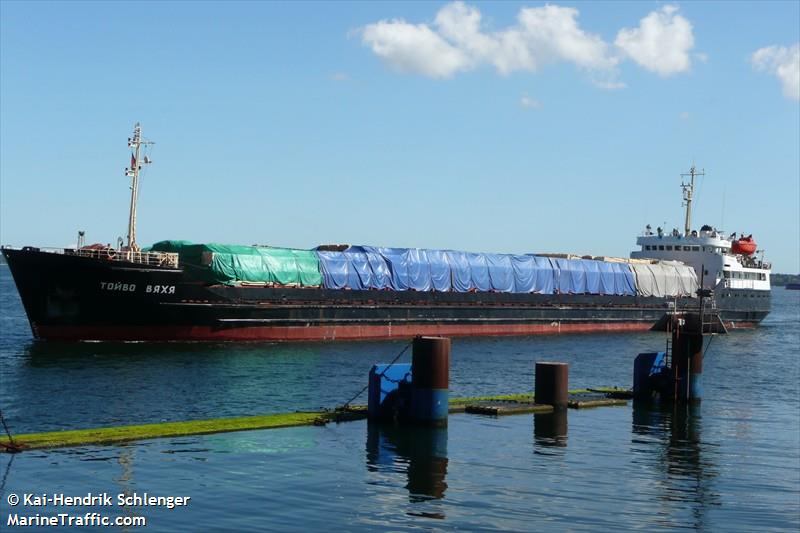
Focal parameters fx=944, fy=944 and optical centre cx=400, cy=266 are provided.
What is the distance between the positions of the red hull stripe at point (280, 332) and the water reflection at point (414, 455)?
29.8 meters

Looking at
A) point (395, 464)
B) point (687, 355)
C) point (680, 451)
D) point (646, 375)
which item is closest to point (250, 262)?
point (646, 375)

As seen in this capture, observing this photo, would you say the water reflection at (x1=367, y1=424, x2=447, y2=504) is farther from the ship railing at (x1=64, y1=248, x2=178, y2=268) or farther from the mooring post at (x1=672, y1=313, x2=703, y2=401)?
the ship railing at (x1=64, y1=248, x2=178, y2=268)

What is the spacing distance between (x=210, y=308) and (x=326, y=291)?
905 cm

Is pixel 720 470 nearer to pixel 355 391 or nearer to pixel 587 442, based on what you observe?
pixel 587 442

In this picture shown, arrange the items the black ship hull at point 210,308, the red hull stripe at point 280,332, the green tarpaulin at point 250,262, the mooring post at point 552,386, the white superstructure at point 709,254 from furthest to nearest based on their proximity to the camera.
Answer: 1. the white superstructure at point 709,254
2. the green tarpaulin at point 250,262
3. the red hull stripe at point 280,332
4. the black ship hull at point 210,308
5. the mooring post at point 552,386

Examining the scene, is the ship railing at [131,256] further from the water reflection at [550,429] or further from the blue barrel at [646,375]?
the water reflection at [550,429]

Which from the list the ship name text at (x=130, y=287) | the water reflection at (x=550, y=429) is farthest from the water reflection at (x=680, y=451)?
the ship name text at (x=130, y=287)

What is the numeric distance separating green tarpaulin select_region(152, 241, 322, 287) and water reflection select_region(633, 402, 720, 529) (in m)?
29.0

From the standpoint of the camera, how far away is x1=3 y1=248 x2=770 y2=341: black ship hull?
163 ft

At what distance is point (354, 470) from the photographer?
19.6 meters

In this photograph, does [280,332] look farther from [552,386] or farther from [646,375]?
[552,386]

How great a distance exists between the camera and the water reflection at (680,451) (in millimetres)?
19455

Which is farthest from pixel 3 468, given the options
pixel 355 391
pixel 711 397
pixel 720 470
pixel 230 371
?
pixel 711 397

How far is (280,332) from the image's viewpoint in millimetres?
55906
